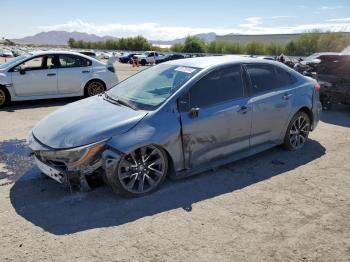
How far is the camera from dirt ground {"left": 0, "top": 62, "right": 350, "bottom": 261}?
3498 millimetres

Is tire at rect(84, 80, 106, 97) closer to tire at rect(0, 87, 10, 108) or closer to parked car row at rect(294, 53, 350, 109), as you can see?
tire at rect(0, 87, 10, 108)

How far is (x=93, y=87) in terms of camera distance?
11.3 m

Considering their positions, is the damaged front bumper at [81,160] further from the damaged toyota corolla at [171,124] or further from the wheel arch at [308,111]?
the wheel arch at [308,111]

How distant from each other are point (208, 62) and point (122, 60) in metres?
48.6

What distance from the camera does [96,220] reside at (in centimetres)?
404

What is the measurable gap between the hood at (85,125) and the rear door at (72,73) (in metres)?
5.84

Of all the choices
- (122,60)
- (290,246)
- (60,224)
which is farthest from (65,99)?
(122,60)

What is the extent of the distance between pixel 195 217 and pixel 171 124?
1.17 meters

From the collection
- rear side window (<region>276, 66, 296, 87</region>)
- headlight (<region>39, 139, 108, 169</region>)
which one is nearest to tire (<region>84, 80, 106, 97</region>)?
rear side window (<region>276, 66, 296, 87</region>)

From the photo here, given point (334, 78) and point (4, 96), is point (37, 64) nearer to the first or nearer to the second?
point (4, 96)

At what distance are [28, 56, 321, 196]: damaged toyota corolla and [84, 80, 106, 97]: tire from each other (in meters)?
5.59

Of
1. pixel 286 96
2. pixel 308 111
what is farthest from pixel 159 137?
pixel 308 111

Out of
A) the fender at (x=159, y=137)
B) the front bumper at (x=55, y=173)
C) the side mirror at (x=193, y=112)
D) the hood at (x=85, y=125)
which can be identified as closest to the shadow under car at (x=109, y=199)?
the front bumper at (x=55, y=173)

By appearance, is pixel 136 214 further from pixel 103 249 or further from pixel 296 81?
pixel 296 81
